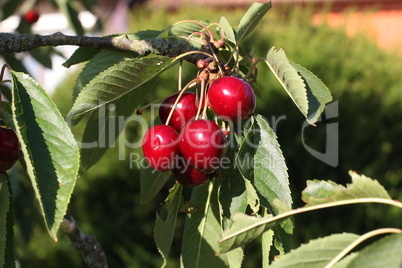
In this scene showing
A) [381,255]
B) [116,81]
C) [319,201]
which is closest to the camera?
[381,255]

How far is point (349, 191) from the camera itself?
0.90 metres

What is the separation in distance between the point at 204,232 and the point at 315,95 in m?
0.42

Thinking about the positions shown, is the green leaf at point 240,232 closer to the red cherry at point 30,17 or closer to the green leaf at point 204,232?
the green leaf at point 204,232

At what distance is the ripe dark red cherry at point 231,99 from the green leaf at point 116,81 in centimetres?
12

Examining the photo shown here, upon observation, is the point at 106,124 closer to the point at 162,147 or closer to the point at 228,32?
the point at 162,147


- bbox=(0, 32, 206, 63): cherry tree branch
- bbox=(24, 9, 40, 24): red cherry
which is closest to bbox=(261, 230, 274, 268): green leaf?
bbox=(0, 32, 206, 63): cherry tree branch

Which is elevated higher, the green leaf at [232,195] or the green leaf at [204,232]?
the green leaf at [232,195]

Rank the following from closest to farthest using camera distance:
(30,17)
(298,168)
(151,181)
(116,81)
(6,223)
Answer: (6,223), (116,81), (151,181), (30,17), (298,168)

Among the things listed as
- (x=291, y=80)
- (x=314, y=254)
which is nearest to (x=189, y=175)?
(x=291, y=80)

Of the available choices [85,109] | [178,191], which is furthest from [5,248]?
[178,191]

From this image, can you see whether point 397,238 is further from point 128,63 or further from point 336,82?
point 336,82

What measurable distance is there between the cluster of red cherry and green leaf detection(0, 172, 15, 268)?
319 mm

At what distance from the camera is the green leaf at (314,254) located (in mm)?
868

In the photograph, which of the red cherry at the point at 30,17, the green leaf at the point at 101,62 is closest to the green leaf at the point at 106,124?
the green leaf at the point at 101,62
